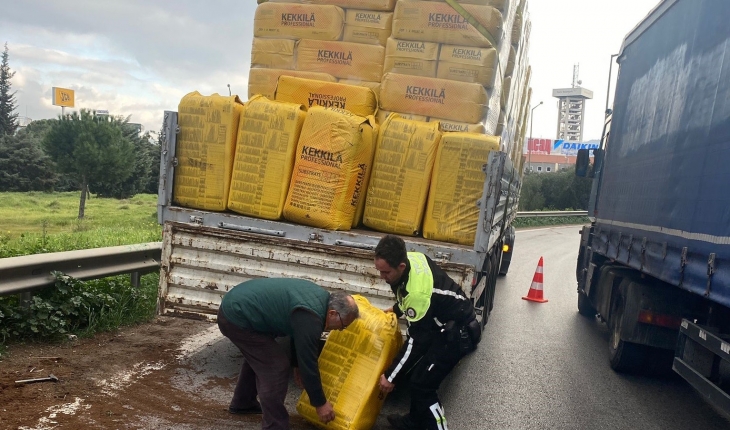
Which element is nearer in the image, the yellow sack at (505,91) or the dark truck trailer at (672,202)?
the dark truck trailer at (672,202)

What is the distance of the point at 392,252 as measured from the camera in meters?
4.09

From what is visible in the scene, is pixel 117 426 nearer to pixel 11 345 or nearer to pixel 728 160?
pixel 11 345

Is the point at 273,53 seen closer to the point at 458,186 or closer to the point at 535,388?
the point at 458,186

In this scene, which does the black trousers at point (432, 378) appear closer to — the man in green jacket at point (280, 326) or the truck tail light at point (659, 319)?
the man in green jacket at point (280, 326)

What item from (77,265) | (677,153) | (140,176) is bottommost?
(140,176)

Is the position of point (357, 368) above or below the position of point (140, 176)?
above

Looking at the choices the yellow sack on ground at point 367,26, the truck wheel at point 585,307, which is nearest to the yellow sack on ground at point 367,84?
the yellow sack on ground at point 367,26

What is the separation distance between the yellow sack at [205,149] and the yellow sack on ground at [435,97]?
151 cm

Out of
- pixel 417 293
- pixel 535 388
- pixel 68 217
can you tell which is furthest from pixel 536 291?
pixel 68 217

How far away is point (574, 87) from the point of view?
118875mm

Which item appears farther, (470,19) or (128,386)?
(470,19)

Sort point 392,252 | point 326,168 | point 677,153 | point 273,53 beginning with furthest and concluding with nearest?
point 273,53
point 677,153
point 326,168
point 392,252

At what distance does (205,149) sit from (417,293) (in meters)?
2.39

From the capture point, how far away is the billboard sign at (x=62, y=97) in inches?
1582
